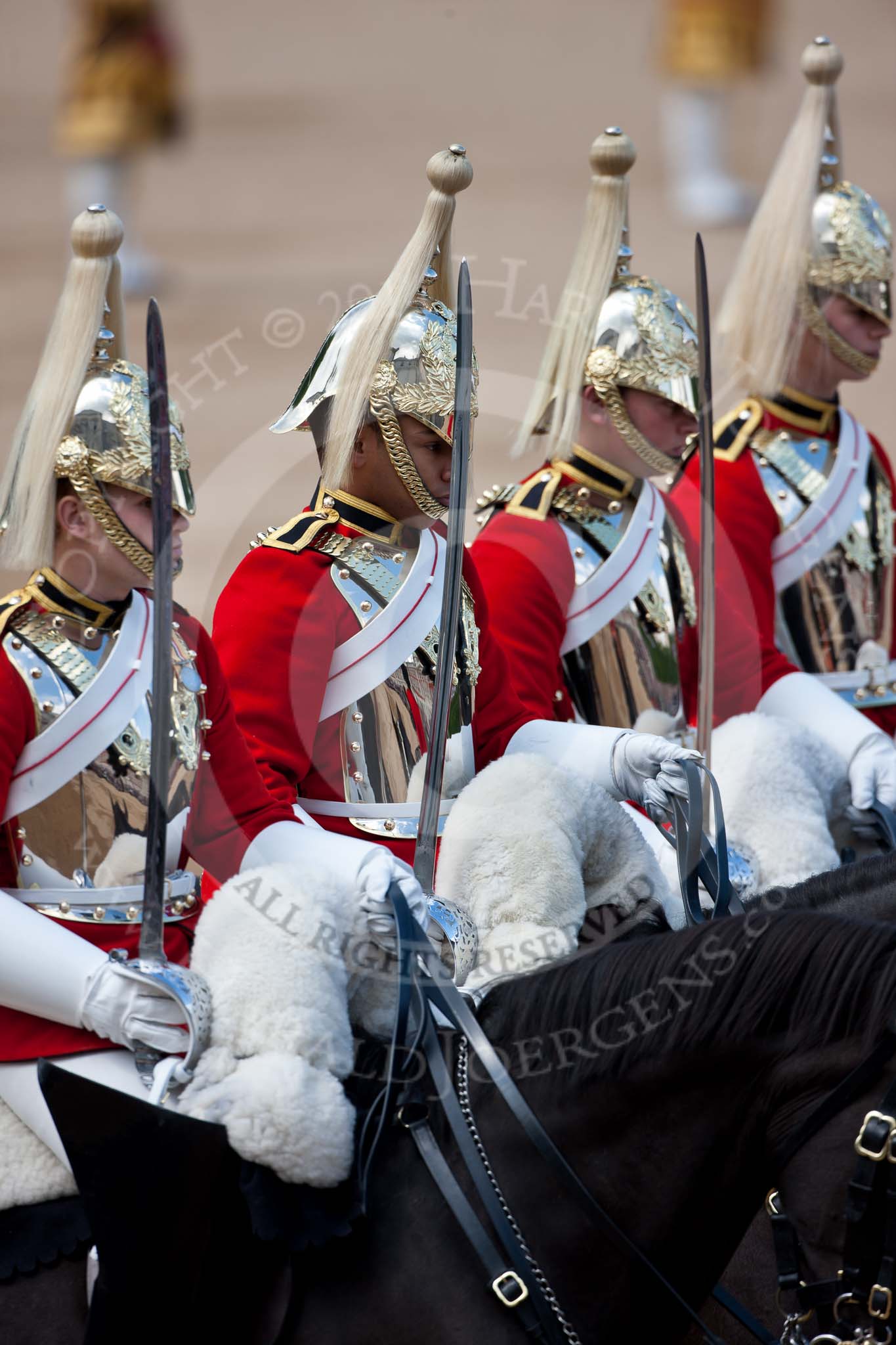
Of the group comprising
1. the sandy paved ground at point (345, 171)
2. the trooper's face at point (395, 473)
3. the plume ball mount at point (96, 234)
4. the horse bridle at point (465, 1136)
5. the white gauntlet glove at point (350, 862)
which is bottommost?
the sandy paved ground at point (345, 171)

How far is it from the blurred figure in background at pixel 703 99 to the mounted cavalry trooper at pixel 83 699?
11.3 meters

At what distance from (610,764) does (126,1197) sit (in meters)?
1.34

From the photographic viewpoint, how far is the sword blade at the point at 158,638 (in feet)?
8.78

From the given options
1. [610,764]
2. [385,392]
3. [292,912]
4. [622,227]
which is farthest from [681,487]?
[292,912]

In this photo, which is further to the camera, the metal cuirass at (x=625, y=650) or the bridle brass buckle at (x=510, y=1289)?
the metal cuirass at (x=625, y=650)

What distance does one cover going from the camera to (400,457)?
3.24 metres

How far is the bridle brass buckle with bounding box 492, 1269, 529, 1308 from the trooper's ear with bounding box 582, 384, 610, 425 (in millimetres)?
2167

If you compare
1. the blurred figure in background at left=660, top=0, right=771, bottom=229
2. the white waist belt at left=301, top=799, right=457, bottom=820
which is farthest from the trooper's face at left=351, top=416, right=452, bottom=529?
the blurred figure in background at left=660, top=0, right=771, bottom=229

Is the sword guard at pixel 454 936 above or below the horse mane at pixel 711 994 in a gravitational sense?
below

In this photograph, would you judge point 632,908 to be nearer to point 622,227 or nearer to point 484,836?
point 484,836

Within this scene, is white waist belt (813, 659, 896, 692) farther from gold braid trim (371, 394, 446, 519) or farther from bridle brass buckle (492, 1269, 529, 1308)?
bridle brass buckle (492, 1269, 529, 1308)

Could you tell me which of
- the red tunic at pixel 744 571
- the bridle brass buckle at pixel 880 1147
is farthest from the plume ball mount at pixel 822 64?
the bridle brass buckle at pixel 880 1147

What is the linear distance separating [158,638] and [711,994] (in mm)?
917

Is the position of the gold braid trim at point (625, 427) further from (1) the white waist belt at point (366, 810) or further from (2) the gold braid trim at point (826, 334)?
(1) the white waist belt at point (366, 810)
